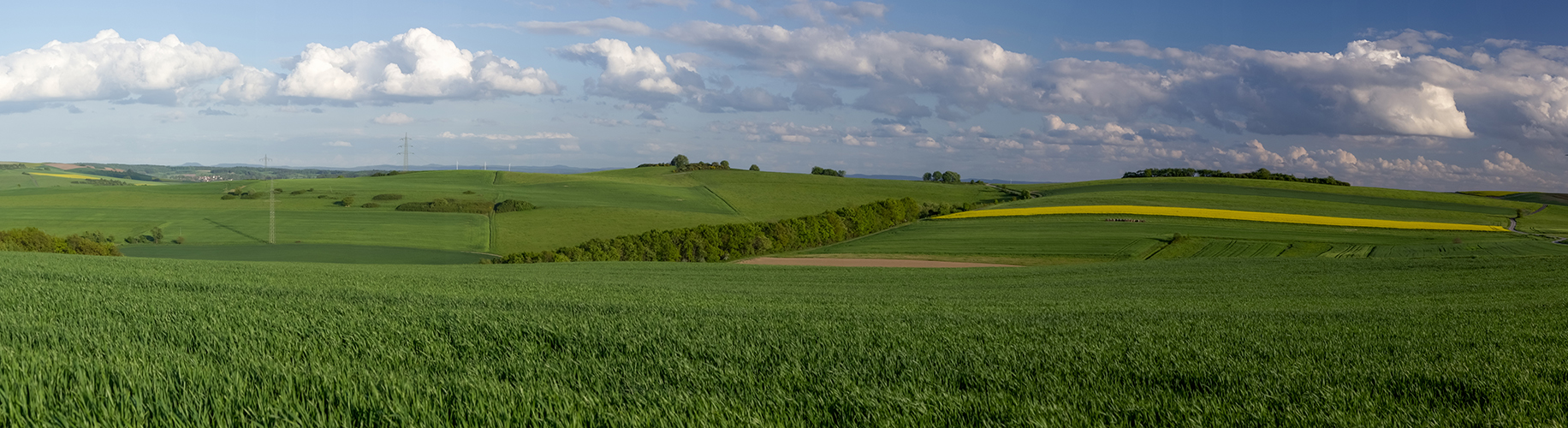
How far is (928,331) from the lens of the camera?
832 centimetres

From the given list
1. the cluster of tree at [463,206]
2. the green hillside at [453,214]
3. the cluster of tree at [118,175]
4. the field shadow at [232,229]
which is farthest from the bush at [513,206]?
the cluster of tree at [118,175]

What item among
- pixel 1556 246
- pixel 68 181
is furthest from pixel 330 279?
pixel 68 181

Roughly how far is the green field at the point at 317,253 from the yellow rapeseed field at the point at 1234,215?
44654 mm

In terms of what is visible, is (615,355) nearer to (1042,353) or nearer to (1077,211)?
(1042,353)

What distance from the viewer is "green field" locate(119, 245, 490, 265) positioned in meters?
52.2

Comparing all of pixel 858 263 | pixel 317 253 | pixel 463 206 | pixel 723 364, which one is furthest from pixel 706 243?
pixel 723 364

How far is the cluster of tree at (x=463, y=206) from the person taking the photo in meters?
75.1

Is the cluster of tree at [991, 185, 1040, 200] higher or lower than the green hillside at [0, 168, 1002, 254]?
higher

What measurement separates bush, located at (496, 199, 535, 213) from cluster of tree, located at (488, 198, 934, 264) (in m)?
17.4

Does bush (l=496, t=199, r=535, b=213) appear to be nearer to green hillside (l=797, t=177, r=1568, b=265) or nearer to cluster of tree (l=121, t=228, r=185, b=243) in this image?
cluster of tree (l=121, t=228, r=185, b=243)

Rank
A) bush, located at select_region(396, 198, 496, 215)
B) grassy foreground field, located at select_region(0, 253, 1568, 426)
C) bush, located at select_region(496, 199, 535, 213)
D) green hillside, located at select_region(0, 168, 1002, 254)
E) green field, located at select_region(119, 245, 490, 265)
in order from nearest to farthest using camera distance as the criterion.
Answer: grassy foreground field, located at select_region(0, 253, 1568, 426)
green field, located at select_region(119, 245, 490, 265)
green hillside, located at select_region(0, 168, 1002, 254)
bush, located at select_region(396, 198, 496, 215)
bush, located at select_region(496, 199, 535, 213)

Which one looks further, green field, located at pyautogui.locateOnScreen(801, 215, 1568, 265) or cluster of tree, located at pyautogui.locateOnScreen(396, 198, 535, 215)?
cluster of tree, located at pyautogui.locateOnScreen(396, 198, 535, 215)

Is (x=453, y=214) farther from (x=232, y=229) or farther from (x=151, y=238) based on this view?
(x=151, y=238)

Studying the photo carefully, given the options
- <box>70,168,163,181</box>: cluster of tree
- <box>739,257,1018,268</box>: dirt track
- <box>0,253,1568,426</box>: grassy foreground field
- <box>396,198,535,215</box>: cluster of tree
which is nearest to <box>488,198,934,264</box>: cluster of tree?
<box>739,257,1018,268</box>: dirt track
